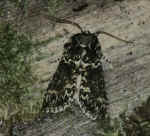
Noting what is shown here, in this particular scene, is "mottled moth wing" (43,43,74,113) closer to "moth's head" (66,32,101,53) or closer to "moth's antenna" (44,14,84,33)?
"moth's head" (66,32,101,53)

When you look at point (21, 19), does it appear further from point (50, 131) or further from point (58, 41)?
point (50, 131)

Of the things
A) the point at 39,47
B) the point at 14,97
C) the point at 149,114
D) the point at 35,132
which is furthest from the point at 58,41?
the point at 149,114

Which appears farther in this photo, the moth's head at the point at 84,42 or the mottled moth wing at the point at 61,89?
the moth's head at the point at 84,42

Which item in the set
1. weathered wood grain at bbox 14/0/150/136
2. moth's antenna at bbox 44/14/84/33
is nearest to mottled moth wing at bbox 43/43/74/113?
weathered wood grain at bbox 14/0/150/136

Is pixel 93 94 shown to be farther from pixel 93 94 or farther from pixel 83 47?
pixel 83 47

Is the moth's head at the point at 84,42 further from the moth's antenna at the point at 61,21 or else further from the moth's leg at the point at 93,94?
the moth's leg at the point at 93,94

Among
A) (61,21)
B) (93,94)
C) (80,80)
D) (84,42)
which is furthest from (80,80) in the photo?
(61,21)

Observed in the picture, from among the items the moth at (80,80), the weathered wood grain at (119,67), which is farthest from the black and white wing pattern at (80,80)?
the weathered wood grain at (119,67)
